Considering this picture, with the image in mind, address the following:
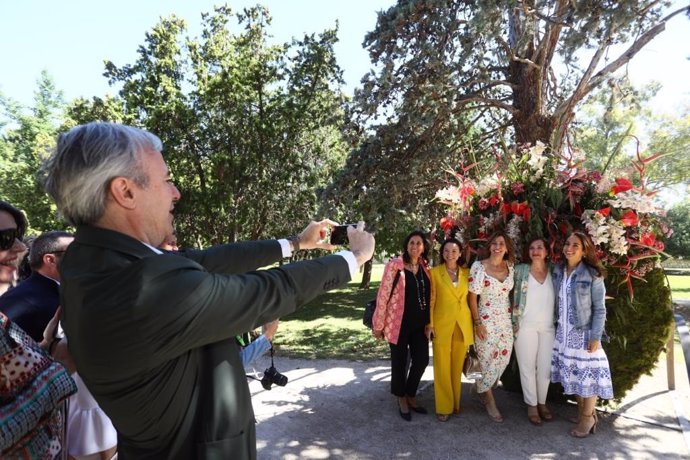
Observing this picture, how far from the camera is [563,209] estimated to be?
4945mm

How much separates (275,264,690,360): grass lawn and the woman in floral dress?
3248 mm

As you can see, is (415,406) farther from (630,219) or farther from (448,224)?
(630,219)

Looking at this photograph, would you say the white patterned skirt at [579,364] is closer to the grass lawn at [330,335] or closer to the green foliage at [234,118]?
the grass lawn at [330,335]

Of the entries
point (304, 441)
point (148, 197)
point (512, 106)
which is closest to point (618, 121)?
point (512, 106)

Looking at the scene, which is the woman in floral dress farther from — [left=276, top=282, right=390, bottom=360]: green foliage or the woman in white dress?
[left=276, top=282, right=390, bottom=360]: green foliage

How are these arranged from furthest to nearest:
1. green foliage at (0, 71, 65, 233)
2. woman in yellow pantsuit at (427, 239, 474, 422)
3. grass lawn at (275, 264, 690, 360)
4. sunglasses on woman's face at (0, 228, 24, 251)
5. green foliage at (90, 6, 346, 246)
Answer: green foliage at (0, 71, 65, 233) → green foliage at (90, 6, 346, 246) → grass lawn at (275, 264, 690, 360) → woman in yellow pantsuit at (427, 239, 474, 422) → sunglasses on woman's face at (0, 228, 24, 251)

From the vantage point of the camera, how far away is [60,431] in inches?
73.5

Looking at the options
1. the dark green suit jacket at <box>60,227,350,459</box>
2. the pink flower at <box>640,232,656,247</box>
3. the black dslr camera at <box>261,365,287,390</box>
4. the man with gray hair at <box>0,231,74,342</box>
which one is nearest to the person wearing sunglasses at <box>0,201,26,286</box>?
the man with gray hair at <box>0,231,74,342</box>

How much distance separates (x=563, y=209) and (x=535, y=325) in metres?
1.37

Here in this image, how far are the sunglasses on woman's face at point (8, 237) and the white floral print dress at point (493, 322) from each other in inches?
164

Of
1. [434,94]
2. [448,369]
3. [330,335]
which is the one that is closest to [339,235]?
[448,369]

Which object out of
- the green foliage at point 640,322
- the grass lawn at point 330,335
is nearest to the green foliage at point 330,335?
the grass lawn at point 330,335

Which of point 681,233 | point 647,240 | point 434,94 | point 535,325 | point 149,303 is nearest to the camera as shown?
point 149,303

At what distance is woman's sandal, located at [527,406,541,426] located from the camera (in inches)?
184
